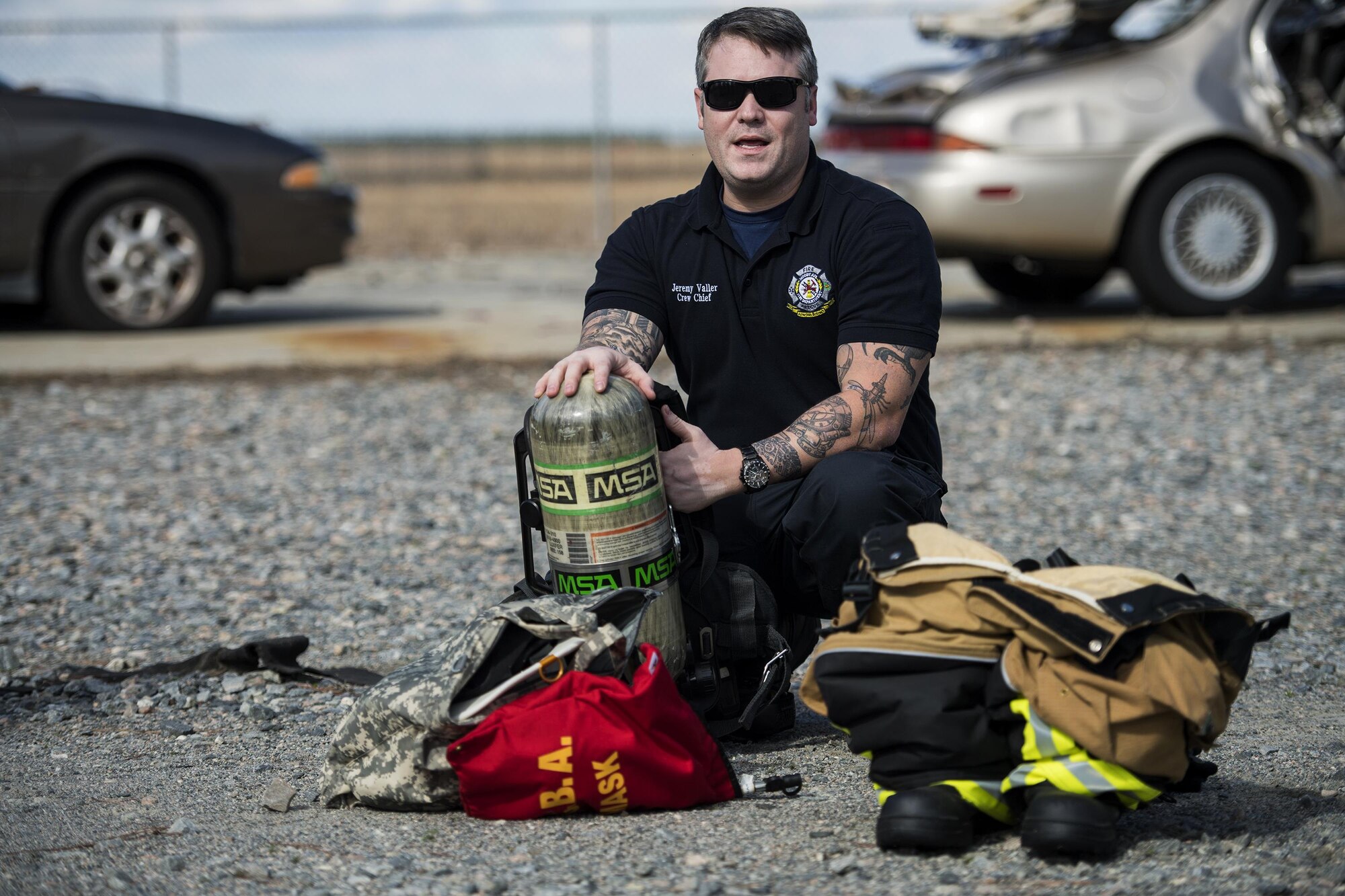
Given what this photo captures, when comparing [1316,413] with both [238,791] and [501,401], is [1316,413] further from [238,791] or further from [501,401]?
[238,791]

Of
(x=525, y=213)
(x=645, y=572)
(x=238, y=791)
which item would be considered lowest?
(x=238, y=791)

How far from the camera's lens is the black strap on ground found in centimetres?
385

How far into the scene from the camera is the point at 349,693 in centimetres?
378

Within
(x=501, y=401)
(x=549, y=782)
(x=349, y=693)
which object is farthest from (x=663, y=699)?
(x=501, y=401)

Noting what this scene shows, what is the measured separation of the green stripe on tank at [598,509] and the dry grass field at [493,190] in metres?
1.76

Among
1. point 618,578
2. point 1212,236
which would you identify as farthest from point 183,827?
point 1212,236

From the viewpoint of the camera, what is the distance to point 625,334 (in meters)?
3.42

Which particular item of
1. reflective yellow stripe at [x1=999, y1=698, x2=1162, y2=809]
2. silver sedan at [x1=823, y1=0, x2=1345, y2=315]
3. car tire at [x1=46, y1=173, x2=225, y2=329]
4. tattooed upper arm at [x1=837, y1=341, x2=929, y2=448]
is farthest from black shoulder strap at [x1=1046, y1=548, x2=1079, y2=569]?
car tire at [x1=46, y1=173, x2=225, y2=329]

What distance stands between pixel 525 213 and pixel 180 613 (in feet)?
62.0

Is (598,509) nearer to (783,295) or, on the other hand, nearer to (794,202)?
(783,295)

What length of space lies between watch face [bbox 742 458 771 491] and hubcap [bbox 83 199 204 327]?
6.74 metres

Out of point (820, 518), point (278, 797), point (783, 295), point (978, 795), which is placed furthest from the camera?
point (783, 295)

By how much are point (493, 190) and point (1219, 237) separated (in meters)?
25.4

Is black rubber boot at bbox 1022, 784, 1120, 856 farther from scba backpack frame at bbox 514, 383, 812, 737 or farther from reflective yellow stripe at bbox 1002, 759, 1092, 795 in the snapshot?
scba backpack frame at bbox 514, 383, 812, 737
